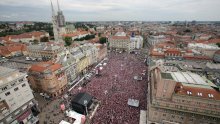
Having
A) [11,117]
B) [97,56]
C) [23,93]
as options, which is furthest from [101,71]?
[11,117]

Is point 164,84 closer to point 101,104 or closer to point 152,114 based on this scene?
point 152,114

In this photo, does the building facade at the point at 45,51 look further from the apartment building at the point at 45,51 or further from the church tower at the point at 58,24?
the church tower at the point at 58,24

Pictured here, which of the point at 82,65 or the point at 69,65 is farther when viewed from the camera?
the point at 82,65

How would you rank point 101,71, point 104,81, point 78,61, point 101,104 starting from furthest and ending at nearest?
point 101,71, point 78,61, point 104,81, point 101,104

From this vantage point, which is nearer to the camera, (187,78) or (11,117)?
(11,117)

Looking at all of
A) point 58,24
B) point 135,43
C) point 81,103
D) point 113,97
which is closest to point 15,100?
point 81,103

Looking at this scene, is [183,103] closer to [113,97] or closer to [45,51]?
[113,97]

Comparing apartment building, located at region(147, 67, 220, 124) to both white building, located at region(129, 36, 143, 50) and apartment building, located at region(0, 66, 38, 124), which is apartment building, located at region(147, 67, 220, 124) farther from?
white building, located at region(129, 36, 143, 50)
